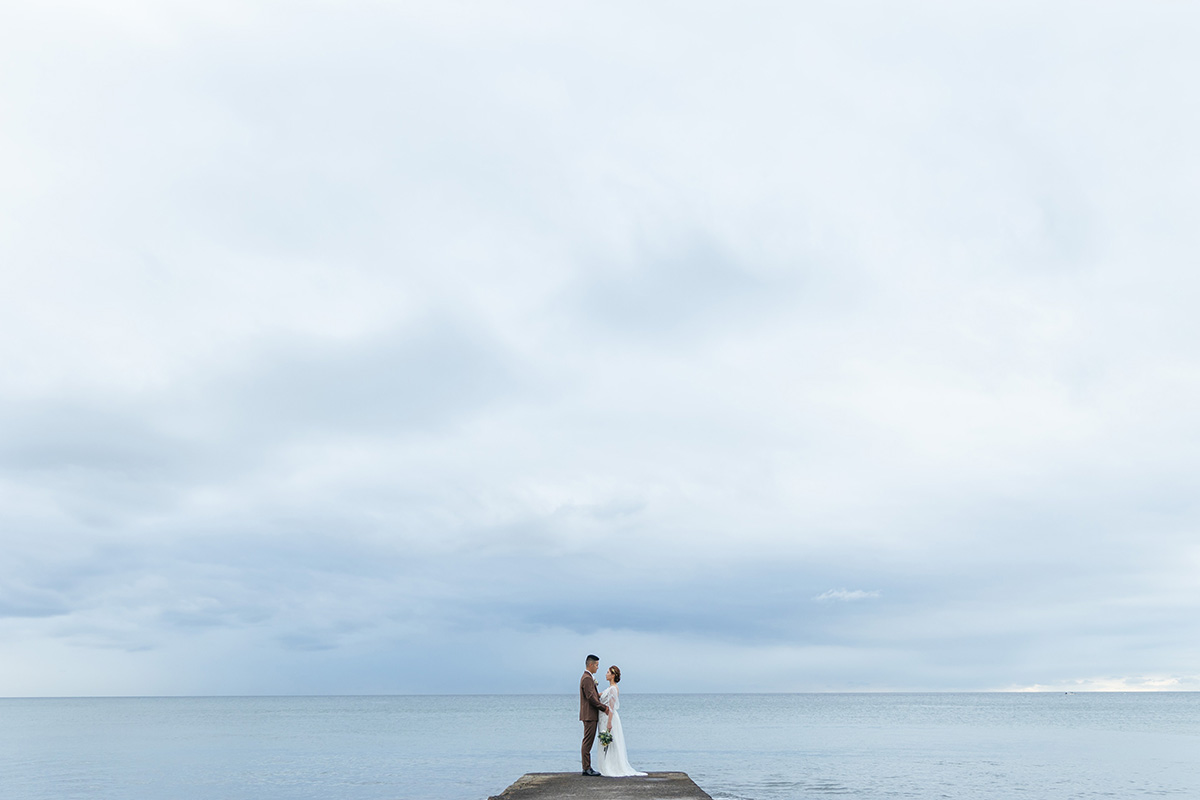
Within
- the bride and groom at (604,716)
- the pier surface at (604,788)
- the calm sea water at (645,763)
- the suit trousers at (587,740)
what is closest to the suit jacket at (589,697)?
the bride and groom at (604,716)

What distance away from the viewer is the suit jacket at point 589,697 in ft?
59.8

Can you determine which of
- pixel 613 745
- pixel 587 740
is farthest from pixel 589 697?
pixel 587 740

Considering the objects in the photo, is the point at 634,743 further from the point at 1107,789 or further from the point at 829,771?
the point at 1107,789

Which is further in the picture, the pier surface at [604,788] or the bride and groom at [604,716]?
the bride and groom at [604,716]

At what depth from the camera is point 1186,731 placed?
69062mm

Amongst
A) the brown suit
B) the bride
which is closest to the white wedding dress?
the bride

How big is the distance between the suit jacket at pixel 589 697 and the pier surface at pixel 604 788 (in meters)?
1.32

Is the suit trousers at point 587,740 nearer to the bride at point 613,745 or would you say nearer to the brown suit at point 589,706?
the brown suit at point 589,706

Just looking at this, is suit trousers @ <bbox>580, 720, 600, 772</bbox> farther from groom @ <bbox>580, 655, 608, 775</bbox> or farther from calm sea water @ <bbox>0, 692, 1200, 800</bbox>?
calm sea water @ <bbox>0, 692, 1200, 800</bbox>

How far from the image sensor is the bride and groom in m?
18.3

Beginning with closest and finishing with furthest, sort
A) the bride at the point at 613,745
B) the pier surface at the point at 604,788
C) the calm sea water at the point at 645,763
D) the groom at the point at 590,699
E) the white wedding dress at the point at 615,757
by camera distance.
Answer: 1. the pier surface at the point at 604,788
2. the groom at the point at 590,699
3. the bride at the point at 613,745
4. the white wedding dress at the point at 615,757
5. the calm sea water at the point at 645,763

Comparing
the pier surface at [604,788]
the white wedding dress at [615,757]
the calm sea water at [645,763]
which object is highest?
the white wedding dress at [615,757]

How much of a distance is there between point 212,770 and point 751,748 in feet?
86.1

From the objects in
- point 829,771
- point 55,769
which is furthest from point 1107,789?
point 55,769
